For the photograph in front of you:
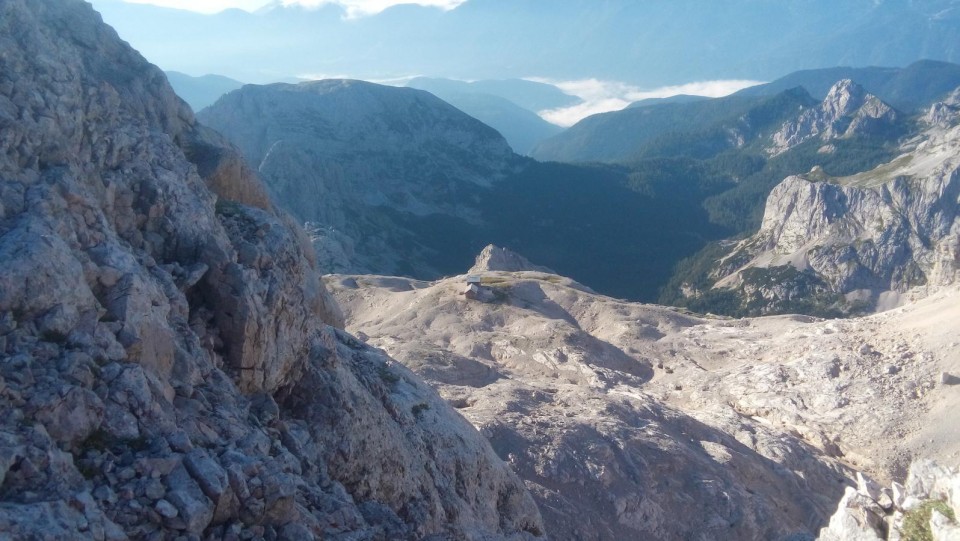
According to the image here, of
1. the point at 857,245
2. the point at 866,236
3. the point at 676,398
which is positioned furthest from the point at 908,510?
the point at 866,236

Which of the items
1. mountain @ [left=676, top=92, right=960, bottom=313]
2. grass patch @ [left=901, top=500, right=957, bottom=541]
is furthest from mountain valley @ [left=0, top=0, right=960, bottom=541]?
mountain @ [left=676, top=92, right=960, bottom=313]

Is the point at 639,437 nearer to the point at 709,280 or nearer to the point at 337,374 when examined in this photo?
the point at 337,374

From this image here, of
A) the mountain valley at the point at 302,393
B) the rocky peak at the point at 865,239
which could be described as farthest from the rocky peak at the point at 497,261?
the rocky peak at the point at 865,239

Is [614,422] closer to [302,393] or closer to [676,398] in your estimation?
[676,398]

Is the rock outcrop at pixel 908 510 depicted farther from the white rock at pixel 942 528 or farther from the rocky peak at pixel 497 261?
the rocky peak at pixel 497 261

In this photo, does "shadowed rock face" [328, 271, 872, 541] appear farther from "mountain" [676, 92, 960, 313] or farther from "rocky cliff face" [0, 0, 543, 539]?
"mountain" [676, 92, 960, 313]

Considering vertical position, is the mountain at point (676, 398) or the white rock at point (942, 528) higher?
the white rock at point (942, 528)

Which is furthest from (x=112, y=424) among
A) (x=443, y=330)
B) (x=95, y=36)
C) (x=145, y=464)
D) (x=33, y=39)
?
(x=443, y=330)
